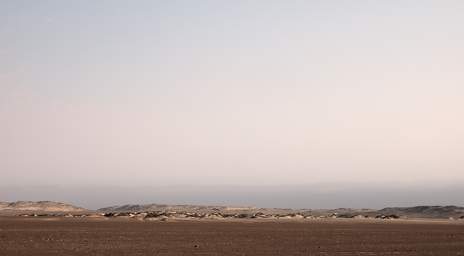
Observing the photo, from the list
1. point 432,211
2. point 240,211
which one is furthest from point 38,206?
point 432,211

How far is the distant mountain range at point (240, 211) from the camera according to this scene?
79387mm

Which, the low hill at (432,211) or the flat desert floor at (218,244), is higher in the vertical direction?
the low hill at (432,211)

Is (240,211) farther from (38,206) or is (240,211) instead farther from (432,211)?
(38,206)

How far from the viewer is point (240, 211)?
101 meters

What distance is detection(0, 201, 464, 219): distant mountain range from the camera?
260 ft

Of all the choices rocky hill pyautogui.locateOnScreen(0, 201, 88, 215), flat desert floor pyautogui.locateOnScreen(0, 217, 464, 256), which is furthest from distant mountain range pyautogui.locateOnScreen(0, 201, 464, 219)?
flat desert floor pyautogui.locateOnScreen(0, 217, 464, 256)

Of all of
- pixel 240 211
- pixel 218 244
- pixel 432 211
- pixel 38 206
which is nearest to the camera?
pixel 218 244

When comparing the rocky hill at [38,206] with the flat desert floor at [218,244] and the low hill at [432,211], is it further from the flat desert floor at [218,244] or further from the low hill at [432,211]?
the flat desert floor at [218,244]

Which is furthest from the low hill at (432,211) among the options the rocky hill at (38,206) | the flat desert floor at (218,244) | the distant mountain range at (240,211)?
the rocky hill at (38,206)

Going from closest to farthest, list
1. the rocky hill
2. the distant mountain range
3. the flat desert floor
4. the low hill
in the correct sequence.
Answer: the flat desert floor, the low hill, the distant mountain range, the rocky hill

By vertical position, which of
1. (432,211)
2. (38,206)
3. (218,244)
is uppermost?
(38,206)

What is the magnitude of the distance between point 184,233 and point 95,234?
16.5 ft

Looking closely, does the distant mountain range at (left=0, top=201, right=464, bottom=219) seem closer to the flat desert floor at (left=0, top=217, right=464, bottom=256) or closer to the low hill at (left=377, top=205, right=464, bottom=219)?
the low hill at (left=377, top=205, right=464, bottom=219)

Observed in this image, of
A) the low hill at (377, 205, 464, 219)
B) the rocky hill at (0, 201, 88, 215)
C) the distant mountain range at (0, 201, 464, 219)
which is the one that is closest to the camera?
the low hill at (377, 205, 464, 219)
